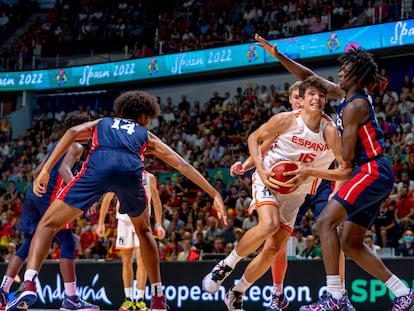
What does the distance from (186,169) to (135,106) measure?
2.65ft

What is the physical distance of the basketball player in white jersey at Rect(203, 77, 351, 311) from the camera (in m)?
6.30

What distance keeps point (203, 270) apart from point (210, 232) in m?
3.51

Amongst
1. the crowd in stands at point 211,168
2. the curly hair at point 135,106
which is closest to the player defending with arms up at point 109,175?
the curly hair at point 135,106

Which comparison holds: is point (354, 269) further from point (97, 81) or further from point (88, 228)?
point (97, 81)

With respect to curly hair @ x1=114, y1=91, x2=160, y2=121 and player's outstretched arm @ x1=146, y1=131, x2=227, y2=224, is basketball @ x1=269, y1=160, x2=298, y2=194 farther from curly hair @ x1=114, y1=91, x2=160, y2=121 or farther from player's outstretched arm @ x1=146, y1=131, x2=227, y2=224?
curly hair @ x1=114, y1=91, x2=160, y2=121

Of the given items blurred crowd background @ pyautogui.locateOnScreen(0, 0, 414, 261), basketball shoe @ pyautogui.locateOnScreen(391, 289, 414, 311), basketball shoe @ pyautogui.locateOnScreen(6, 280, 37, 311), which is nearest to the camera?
basketball shoe @ pyautogui.locateOnScreen(6, 280, 37, 311)

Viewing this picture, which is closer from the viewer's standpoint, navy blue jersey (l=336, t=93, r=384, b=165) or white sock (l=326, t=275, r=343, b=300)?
white sock (l=326, t=275, r=343, b=300)

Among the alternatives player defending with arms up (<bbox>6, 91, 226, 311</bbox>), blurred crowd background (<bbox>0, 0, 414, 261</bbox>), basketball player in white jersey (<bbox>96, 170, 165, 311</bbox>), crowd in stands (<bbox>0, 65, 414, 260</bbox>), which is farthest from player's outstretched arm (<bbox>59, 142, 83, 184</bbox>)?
blurred crowd background (<bbox>0, 0, 414, 261</bbox>)

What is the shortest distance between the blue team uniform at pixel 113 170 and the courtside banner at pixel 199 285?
347 centimetres

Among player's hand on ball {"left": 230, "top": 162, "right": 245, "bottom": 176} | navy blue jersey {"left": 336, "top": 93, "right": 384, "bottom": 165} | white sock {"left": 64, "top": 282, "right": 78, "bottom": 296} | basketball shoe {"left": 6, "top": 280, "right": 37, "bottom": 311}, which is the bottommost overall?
white sock {"left": 64, "top": 282, "right": 78, "bottom": 296}

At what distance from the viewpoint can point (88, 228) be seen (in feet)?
49.1

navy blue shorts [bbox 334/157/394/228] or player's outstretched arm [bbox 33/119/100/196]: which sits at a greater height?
player's outstretched arm [bbox 33/119/100/196]

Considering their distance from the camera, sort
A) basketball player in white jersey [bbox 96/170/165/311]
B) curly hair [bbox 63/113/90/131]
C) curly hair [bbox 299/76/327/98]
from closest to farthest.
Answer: curly hair [bbox 299/76/327/98]
curly hair [bbox 63/113/90/131]
basketball player in white jersey [bbox 96/170/165/311]

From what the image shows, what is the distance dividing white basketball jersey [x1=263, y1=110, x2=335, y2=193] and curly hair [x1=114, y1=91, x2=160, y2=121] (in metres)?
1.23
